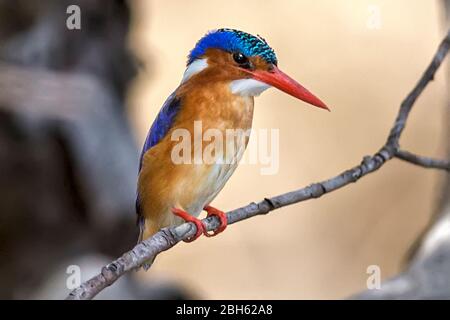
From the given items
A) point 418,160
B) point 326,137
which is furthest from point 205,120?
point 326,137

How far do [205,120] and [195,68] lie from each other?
0.08m

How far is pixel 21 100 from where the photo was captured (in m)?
1.96

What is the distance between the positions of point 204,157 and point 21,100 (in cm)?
102

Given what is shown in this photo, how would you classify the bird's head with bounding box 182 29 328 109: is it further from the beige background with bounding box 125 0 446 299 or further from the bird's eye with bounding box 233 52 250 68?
the beige background with bounding box 125 0 446 299

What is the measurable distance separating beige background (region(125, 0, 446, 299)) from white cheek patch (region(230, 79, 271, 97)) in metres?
0.95

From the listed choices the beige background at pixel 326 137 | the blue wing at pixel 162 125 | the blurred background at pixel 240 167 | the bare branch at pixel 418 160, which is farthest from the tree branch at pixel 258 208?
the beige background at pixel 326 137

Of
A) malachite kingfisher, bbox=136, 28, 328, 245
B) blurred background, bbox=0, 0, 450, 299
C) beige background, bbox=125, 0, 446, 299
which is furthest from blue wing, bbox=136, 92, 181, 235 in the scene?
beige background, bbox=125, 0, 446, 299

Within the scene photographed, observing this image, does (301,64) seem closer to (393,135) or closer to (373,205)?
(373,205)

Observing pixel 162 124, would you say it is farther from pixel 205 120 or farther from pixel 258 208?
pixel 258 208

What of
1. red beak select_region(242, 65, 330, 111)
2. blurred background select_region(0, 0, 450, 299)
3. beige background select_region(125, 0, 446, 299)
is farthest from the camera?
beige background select_region(125, 0, 446, 299)

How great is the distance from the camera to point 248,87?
1.07 meters

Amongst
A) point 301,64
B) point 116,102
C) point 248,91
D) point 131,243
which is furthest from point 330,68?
point 248,91

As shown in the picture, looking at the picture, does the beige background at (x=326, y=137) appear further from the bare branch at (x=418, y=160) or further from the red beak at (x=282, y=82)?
the red beak at (x=282, y=82)

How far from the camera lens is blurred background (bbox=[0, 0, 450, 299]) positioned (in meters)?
1.95
